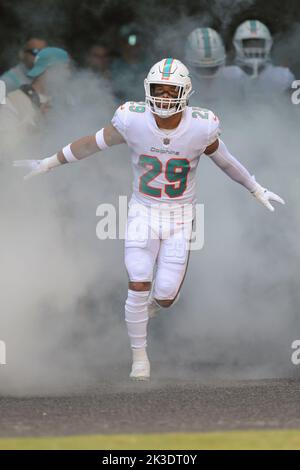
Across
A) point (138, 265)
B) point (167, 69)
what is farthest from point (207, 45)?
point (138, 265)

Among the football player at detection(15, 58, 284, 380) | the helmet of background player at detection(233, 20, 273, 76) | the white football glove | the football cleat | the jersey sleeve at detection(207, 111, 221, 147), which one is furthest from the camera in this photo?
the helmet of background player at detection(233, 20, 273, 76)

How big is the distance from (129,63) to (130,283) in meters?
2.95

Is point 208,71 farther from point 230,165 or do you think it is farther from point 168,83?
point 168,83

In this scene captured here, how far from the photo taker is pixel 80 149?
29.2ft

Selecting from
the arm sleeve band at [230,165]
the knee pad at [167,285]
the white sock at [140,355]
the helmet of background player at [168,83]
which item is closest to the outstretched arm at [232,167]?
the arm sleeve band at [230,165]

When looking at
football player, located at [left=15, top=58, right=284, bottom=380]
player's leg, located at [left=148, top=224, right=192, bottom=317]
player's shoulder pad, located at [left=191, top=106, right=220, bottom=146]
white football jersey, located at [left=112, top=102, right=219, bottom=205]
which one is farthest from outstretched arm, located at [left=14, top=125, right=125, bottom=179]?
player's leg, located at [left=148, top=224, right=192, bottom=317]

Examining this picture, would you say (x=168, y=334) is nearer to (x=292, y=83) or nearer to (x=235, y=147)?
(x=235, y=147)

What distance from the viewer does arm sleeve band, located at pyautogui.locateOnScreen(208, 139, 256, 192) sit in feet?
29.0

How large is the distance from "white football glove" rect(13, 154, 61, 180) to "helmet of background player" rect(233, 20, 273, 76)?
2744mm

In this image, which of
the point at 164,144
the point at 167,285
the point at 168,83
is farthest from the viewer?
the point at 167,285

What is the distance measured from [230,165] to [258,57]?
2498 mm

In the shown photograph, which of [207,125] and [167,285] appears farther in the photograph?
[167,285]

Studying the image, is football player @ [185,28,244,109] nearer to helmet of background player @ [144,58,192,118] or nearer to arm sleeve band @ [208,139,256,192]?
arm sleeve band @ [208,139,256,192]

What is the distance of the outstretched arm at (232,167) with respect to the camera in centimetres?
883
